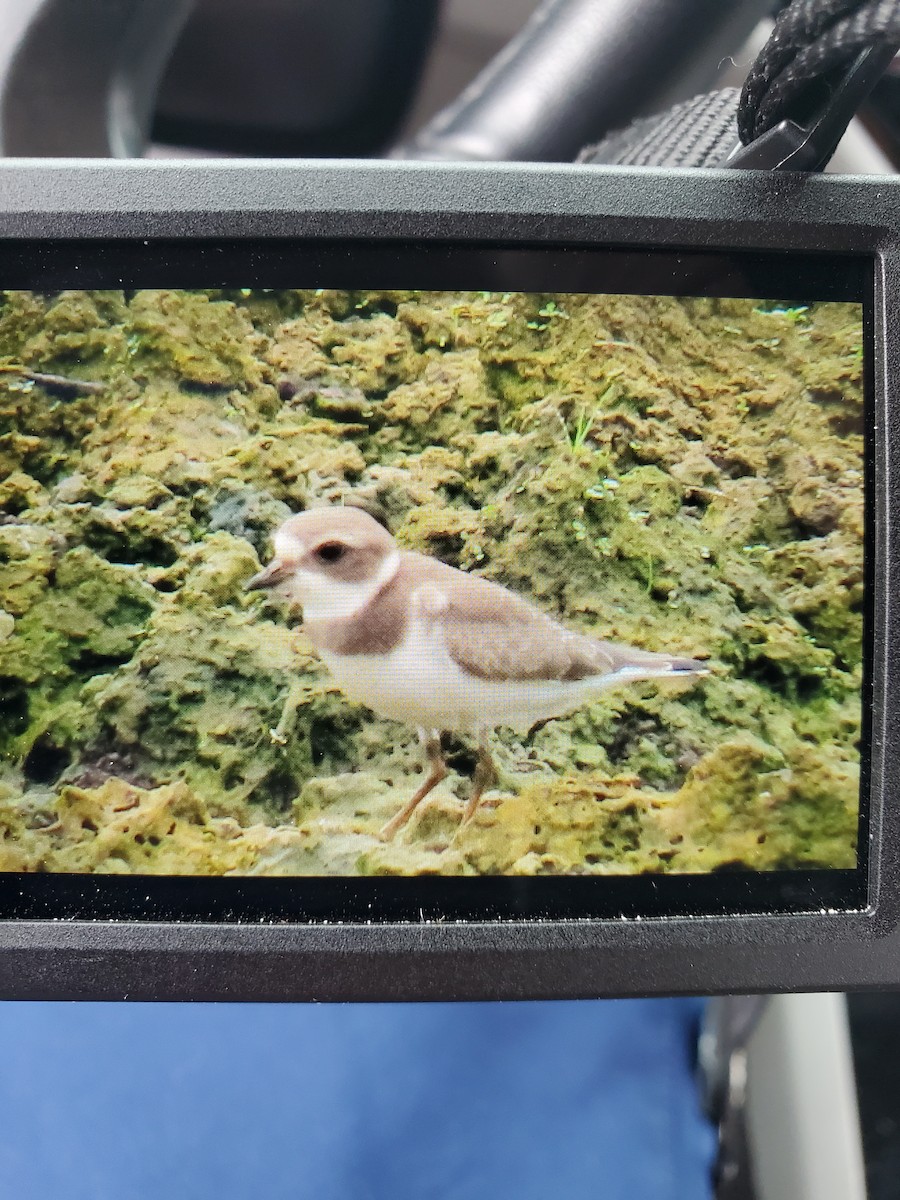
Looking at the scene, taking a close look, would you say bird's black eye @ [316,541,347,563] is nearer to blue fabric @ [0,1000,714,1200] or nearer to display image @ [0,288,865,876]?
display image @ [0,288,865,876]

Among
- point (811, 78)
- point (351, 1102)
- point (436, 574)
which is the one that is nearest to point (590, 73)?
point (811, 78)

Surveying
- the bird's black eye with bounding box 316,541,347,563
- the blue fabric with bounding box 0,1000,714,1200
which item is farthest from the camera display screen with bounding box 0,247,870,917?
the blue fabric with bounding box 0,1000,714,1200

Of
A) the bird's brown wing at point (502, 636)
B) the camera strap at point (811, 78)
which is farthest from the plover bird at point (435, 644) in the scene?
the camera strap at point (811, 78)

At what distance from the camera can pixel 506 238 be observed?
376mm

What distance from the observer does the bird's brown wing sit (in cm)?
38

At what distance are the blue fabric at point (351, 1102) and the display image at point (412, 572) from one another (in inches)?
9.5

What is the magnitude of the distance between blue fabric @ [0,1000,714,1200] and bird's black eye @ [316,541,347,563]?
36 centimetres

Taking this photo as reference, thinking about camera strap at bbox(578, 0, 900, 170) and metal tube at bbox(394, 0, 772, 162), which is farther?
metal tube at bbox(394, 0, 772, 162)

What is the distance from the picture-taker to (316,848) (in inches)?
15.1

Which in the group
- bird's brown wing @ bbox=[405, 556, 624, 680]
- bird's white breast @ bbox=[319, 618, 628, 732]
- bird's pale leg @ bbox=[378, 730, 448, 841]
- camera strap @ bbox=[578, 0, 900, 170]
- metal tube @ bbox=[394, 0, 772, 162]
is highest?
metal tube @ bbox=[394, 0, 772, 162]

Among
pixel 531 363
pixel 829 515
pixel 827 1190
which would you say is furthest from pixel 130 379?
pixel 827 1190

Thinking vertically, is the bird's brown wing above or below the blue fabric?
above

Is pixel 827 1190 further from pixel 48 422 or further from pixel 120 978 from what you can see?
pixel 48 422

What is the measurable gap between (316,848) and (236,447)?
199mm
